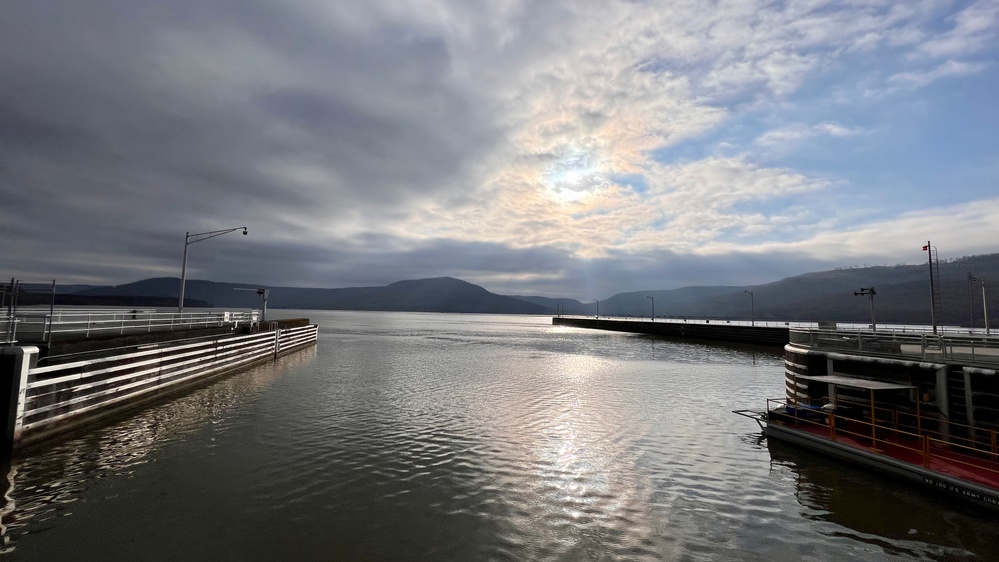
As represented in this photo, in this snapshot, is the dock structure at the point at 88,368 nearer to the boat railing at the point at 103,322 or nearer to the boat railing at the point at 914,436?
the boat railing at the point at 103,322

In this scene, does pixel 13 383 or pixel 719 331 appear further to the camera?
pixel 719 331

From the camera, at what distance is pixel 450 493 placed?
11828 millimetres

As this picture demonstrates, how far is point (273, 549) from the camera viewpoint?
8602mm

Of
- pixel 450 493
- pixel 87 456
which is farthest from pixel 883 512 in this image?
pixel 87 456

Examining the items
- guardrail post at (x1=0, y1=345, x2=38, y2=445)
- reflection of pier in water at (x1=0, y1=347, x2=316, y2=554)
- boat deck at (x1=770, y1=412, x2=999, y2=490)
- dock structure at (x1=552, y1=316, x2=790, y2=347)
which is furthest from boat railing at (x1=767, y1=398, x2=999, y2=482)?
dock structure at (x1=552, y1=316, x2=790, y2=347)

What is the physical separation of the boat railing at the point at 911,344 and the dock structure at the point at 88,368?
101ft

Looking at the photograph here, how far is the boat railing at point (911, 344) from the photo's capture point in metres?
15.9

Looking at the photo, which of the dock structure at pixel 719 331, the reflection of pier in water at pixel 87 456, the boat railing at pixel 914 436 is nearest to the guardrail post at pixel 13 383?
the reflection of pier in water at pixel 87 456

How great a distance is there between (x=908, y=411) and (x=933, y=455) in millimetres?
4382

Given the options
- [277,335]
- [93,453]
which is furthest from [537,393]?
[277,335]

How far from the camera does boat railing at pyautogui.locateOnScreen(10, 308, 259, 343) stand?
57.3 ft

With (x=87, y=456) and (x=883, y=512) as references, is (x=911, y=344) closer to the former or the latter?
(x=883, y=512)

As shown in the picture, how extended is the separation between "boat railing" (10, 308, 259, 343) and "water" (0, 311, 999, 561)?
4.75 meters

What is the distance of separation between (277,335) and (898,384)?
48.5m
